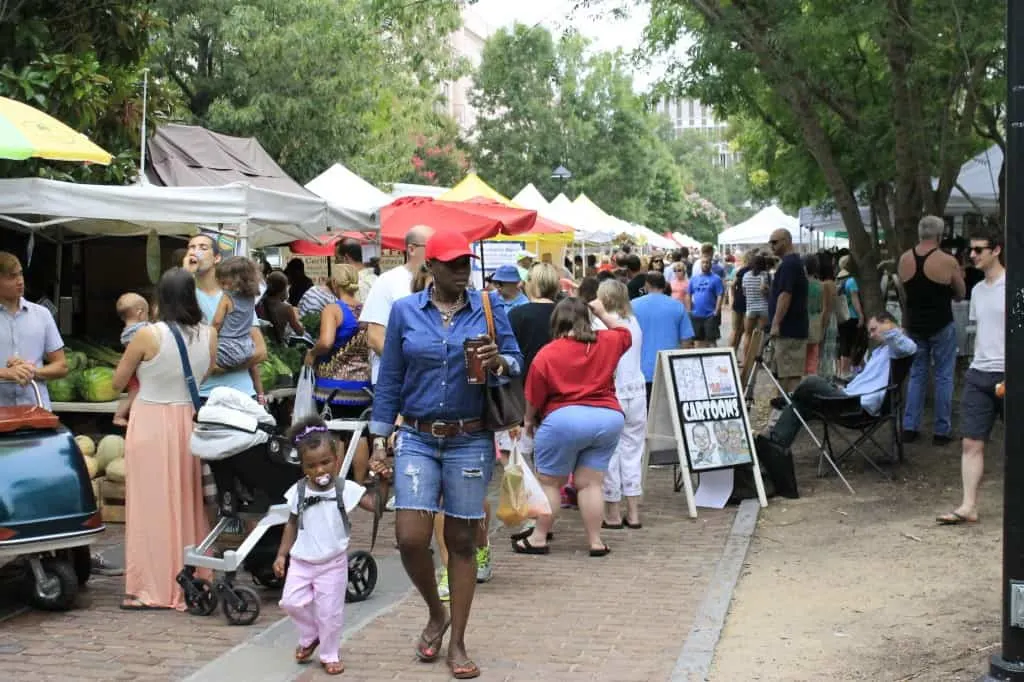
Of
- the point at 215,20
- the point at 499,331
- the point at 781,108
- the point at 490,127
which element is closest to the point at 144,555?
the point at 499,331

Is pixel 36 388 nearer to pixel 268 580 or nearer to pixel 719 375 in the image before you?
pixel 268 580

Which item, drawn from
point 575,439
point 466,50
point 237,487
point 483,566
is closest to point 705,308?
point 575,439

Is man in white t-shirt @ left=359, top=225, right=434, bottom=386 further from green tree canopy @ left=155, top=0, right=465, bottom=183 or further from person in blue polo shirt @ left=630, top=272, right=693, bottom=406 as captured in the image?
green tree canopy @ left=155, top=0, right=465, bottom=183

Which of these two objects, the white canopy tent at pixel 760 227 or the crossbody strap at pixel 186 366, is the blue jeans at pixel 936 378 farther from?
the white canopy tent at pixel 760 227

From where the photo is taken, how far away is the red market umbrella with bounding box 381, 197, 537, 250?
14.2 metres

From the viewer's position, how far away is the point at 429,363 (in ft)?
18.7

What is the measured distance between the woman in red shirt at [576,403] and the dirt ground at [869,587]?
118 centimetres

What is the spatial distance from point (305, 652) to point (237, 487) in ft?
4.13

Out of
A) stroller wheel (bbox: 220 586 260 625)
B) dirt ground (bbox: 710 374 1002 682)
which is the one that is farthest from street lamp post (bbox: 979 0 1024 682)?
stroller wheel (bbox: 220 586 260 625)

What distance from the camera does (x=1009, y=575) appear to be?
522cm

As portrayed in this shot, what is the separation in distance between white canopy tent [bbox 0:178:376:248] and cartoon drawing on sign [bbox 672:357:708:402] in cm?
332

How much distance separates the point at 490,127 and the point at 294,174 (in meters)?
21.3

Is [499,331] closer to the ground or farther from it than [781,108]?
closer to the ground

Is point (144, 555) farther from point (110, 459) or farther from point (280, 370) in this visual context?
point (280, 370)
